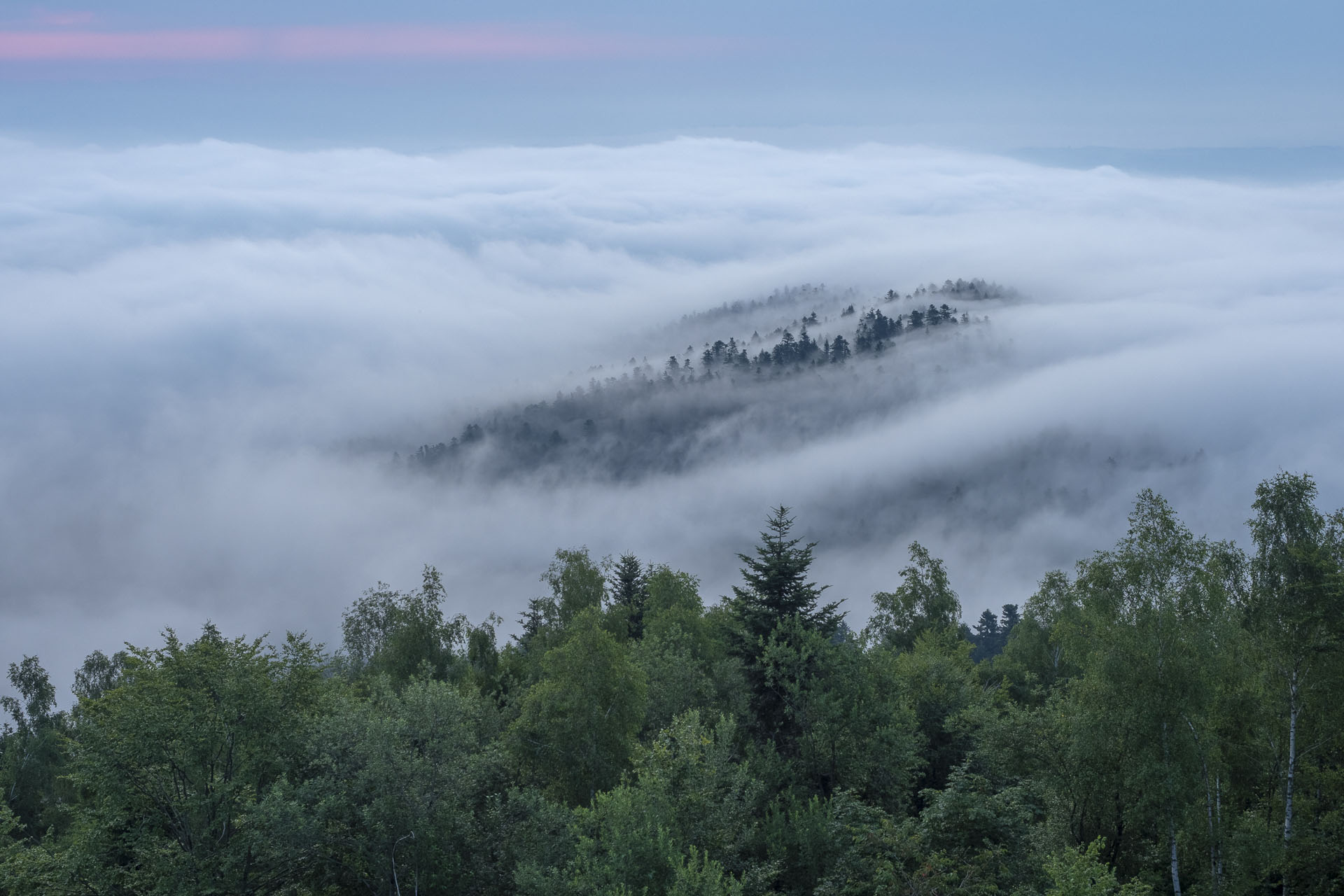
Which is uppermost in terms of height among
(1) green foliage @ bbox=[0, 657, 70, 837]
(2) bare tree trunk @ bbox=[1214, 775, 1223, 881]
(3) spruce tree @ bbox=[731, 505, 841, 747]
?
(3) spruce tree @ bbox=[731, 505, 841, 747]

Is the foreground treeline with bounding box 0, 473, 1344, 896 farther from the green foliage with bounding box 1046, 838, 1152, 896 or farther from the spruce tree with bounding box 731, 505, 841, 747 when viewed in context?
the spruce tree with bounding box 731, 505, 841, 747

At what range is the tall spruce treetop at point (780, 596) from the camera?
154 ft

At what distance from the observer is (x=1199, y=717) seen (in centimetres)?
3189

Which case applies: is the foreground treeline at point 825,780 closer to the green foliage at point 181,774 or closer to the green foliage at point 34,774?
the green foliage at point 181,774

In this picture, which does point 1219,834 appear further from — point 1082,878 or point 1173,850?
point 1082,878

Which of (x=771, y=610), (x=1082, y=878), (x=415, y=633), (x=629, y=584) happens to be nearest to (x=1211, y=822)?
(x=1082, y=878)

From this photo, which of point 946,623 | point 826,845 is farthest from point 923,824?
point 946,623

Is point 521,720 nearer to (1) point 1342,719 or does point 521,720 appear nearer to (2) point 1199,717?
(2) point 1199,717

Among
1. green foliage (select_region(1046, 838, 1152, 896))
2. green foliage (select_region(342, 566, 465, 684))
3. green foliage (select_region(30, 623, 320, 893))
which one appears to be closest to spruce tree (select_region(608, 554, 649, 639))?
green foliage (select_region(342, 566, 465, 684))

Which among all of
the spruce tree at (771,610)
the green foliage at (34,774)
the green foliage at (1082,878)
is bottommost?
the green foliage at (34,774)

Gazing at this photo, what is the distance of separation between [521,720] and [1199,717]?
30.5 meters

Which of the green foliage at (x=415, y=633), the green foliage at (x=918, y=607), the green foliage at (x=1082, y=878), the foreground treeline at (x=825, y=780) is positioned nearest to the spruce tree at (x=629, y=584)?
the green foliage at (x=415, y=633)

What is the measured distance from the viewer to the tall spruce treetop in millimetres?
47031

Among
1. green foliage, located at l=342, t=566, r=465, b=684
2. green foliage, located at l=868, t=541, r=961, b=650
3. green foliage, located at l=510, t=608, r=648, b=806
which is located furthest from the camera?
green foliage, located at l=868, t=541, r=961, b=650
